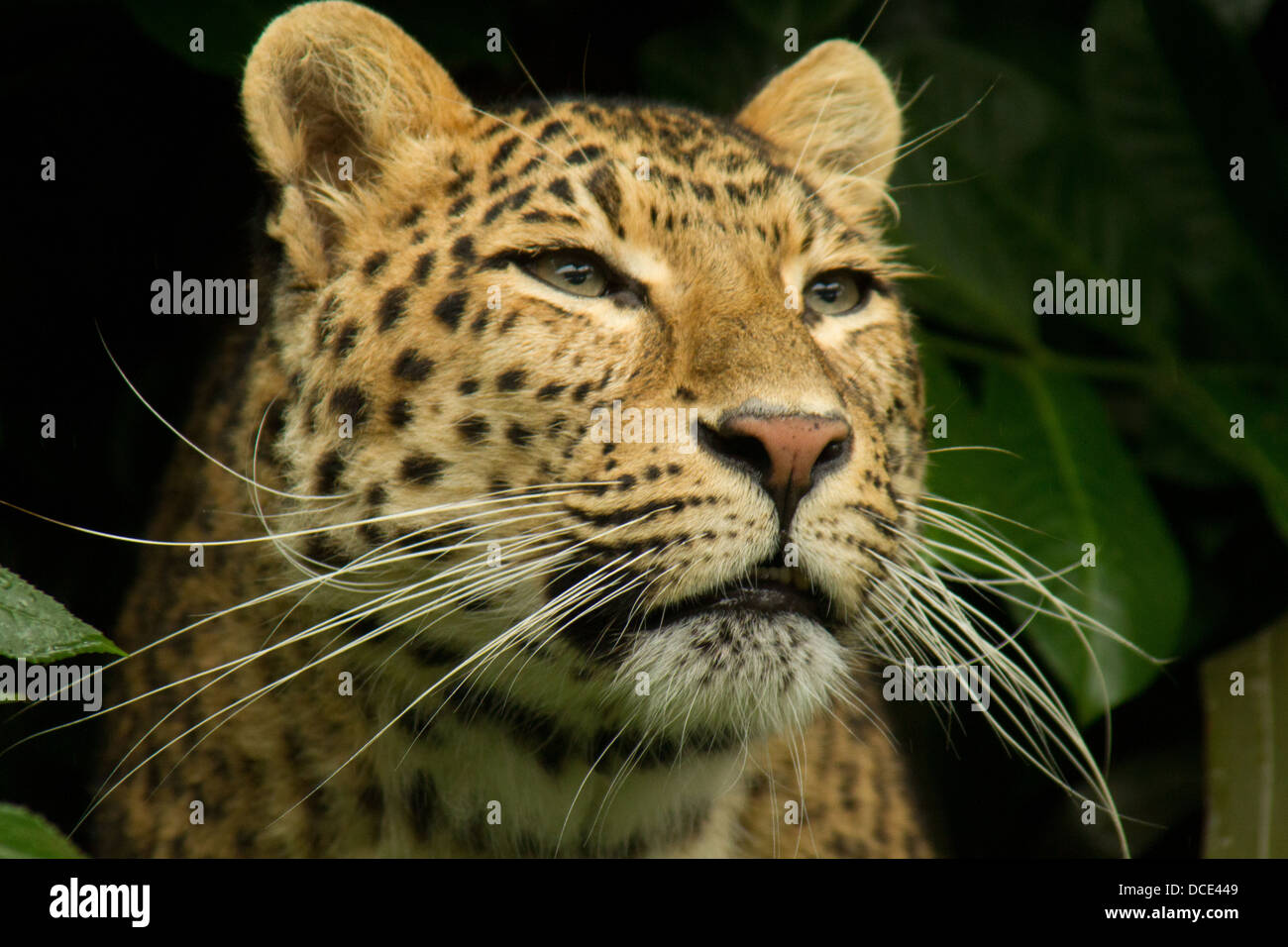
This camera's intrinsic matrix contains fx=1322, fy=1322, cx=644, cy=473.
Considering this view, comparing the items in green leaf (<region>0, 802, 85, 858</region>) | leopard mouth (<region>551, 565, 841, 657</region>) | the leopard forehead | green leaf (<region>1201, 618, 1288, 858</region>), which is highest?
the leopard forehead

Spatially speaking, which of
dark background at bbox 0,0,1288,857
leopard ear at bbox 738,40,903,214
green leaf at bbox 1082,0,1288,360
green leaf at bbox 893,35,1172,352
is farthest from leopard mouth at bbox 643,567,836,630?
green leaf at bbox 1082,0,1288,360

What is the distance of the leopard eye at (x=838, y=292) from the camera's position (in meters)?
3.54

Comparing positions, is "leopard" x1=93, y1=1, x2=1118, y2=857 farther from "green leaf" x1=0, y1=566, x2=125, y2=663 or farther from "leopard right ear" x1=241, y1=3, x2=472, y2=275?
"green leaf" x1=0, y1=566, x2=125, y2=663

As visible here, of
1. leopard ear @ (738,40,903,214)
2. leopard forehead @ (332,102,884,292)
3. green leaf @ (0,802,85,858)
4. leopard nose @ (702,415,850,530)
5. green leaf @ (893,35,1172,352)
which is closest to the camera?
green leaf @ (0,802,85,858)

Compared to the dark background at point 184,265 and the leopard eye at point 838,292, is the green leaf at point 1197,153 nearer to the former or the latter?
the dark background at point 184,265

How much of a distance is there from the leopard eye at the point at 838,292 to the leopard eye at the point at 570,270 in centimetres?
65

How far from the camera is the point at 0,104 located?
4711 millimetres

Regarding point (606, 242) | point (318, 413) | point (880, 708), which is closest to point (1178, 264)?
point (880, 708)

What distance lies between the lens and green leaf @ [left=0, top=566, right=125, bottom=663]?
2.21 meters

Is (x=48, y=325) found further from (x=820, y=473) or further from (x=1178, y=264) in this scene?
(x=1178, y=264)

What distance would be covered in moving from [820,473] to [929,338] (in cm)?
206

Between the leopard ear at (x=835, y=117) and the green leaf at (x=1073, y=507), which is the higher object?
the leopard ear at (x=835, y=117)

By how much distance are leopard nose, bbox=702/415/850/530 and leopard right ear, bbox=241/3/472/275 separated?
48.0 inches

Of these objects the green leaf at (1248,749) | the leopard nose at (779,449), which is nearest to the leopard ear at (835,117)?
the leopard nose at (779,449)
